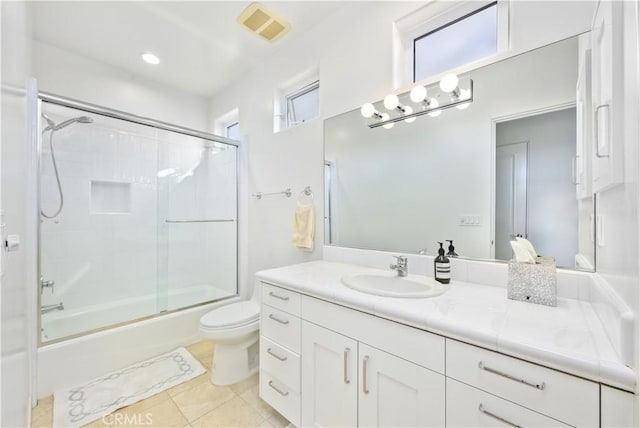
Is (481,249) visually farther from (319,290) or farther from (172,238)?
(172,238)

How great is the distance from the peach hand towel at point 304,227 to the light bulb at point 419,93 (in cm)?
103

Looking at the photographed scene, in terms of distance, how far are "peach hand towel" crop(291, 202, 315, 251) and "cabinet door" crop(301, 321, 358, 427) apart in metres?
0.82

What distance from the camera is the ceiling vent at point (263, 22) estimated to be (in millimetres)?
1854

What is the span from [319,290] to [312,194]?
1.00 metres

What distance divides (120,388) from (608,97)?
2794mm

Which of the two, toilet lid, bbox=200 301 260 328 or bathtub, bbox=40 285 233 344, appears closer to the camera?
toilet lid, bbox=200 301 260 328

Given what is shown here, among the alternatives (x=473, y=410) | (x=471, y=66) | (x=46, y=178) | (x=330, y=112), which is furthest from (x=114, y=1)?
(x=473, y=410)

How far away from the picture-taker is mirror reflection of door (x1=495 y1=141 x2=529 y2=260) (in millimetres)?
1193

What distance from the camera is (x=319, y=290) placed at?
1.20 metres

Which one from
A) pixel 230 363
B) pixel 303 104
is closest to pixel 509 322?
pixel 230 363

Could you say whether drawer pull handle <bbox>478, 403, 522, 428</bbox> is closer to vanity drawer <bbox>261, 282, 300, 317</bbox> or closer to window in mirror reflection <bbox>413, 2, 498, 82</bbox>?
vanity drawer <bbox>261, 282, 300, 317</bbox>

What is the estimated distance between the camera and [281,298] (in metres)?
1.39

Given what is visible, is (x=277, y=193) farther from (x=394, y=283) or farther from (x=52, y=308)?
(x=52, y=308)

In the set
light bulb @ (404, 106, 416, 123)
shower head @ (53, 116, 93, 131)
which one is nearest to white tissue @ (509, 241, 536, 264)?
light bulb @ (404, 106, 416, 123)
